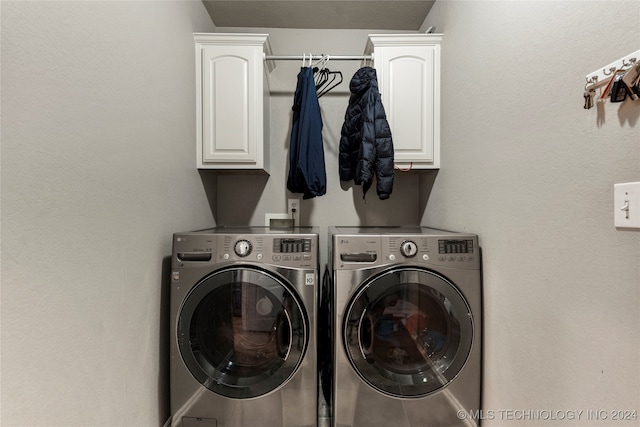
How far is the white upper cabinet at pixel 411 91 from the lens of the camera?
66.4 inches

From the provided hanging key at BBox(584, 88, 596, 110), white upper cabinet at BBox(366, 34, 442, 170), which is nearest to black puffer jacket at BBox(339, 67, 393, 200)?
white upper cabinet at BBox(366, 34, 442, 170)

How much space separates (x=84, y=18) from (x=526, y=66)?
1429mm

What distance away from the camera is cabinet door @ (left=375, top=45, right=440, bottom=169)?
1688mm

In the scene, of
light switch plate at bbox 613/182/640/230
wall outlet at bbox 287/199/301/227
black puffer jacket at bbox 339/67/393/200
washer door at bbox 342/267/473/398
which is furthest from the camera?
wall outlet at bbox 287/199/301/227

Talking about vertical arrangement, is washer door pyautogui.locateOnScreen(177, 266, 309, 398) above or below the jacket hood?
below

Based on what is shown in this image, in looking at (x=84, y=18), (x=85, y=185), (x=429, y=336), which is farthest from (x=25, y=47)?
(x=429, y=336)

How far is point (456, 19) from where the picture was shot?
149 centimetres

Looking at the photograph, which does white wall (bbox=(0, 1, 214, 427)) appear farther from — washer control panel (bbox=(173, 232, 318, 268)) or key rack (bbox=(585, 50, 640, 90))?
key rack (bbox=(585, 50, 640, 90))

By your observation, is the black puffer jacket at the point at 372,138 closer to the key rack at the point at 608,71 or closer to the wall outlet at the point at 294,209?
the wall outlet at the point at 294,209

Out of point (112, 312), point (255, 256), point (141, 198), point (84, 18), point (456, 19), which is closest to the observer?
point (84, 18)

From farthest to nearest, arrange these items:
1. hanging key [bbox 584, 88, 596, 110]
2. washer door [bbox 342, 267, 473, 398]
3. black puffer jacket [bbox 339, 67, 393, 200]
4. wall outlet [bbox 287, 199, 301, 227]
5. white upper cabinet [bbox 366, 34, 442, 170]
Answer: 1. wall outlet [bbox 287, 199, 301, 227]
2. white upper cabinet [bbox 366, 34, 442, 170]
3. black puffer jacket [bbox 339, 67, 393, 200]
4. washer door [bbox 342, 267, 473, 398]
5. hanging key [bbox 584, 88, 596, 110]

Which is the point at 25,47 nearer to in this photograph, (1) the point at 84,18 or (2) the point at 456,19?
(1) the point at 84,18

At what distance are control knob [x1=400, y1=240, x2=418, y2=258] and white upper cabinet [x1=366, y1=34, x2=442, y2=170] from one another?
0.66 metres

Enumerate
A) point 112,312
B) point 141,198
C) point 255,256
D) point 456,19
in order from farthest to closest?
1. point 456,19
2. point 255,256
3. point 141,198
4. point 112,312
